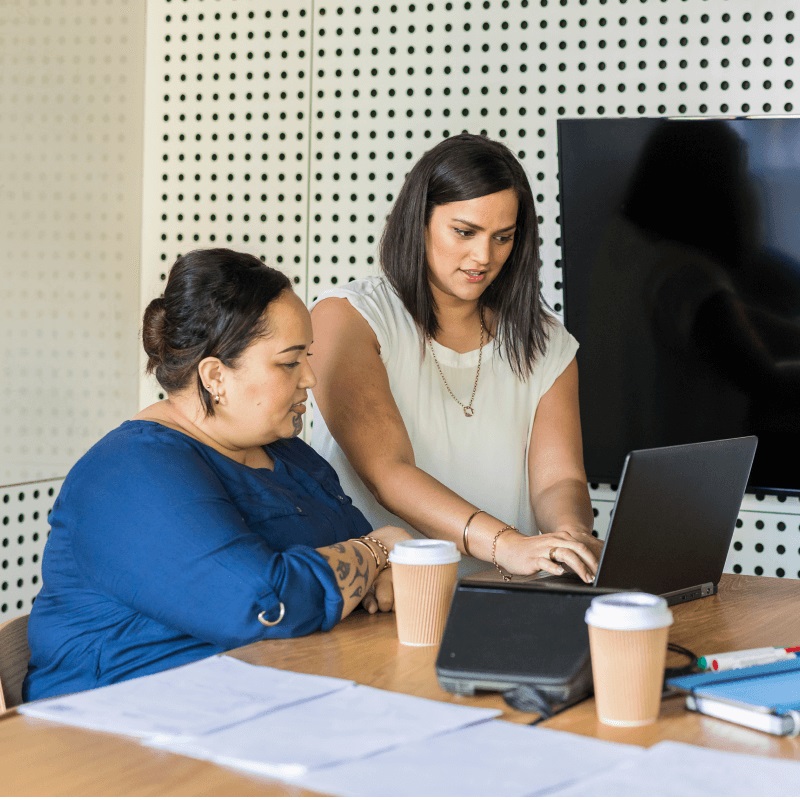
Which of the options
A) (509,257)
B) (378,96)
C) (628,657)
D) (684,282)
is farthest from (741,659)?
(378,96)

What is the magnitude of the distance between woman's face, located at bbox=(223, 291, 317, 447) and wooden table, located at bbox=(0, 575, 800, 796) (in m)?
0.35

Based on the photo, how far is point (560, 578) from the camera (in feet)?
5.88

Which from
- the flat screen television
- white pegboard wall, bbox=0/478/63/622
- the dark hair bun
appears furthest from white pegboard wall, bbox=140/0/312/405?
the dark hair bun

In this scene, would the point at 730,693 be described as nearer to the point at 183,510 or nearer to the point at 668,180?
the point at 183,510

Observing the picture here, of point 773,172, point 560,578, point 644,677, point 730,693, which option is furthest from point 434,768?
point 773,172

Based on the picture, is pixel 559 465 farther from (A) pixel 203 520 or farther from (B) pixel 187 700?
(B) pixel 187 700

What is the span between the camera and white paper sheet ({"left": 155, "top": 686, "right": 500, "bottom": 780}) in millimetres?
1048

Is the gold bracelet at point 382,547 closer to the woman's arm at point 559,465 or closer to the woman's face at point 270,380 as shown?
the woman's face at point 270,380

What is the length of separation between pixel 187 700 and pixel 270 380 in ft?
2.27

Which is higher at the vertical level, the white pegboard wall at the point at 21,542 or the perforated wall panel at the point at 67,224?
the perforated wall panel at the point at 67,224

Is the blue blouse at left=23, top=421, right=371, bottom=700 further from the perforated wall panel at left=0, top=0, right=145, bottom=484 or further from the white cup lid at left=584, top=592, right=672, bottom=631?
the perforated wall panel at left=0, top=0, right=145, bottom=484

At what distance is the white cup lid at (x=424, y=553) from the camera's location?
4.84 feet

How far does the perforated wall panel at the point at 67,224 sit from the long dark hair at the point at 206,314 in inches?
54.2

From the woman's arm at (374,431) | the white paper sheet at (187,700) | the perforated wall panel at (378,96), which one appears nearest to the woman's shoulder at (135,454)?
the white paper sheet at (187,700)
